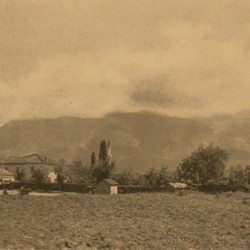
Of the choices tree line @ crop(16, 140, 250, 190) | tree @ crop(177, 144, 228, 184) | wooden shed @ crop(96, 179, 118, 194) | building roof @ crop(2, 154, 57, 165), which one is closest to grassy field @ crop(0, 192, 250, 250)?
wooden shed @ crop(96, 179, 118, 194)

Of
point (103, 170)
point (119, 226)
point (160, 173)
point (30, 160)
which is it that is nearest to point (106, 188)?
point (103, 170)

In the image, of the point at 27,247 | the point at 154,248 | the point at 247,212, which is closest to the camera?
the point at 27,247

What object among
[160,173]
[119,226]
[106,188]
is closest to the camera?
[119,226]

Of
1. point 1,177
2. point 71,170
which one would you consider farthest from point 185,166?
point 1,177

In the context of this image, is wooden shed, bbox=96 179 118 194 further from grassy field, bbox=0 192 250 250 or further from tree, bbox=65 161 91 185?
grassy field, bbox=0 192 250 250

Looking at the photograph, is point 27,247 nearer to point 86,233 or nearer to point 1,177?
point 86,233

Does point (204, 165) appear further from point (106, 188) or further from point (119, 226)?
point (119, 226)
